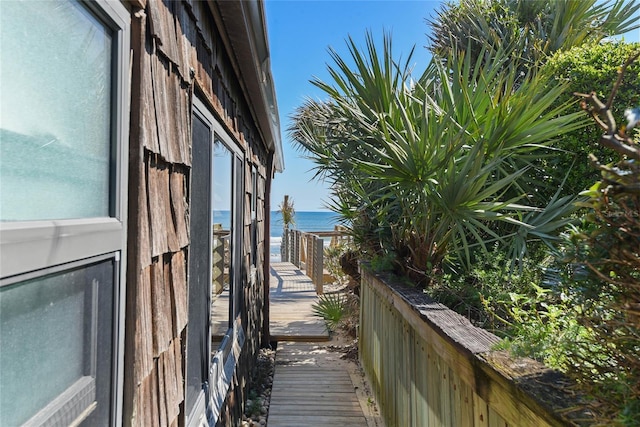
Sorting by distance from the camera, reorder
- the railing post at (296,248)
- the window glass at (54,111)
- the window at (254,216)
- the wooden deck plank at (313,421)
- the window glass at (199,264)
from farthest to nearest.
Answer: the railing post at (296,248) → the window at (254,216) → the wooden deck plank at (313,421) → the window glass at (199,264) → the window glass at (54,111)

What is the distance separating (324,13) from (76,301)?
9263mm

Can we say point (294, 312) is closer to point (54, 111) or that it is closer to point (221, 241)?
point (221, 241)

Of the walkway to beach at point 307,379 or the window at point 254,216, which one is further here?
the window at point 254,216


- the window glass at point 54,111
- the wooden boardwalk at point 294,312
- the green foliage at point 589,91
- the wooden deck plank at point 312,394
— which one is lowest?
the wooden deck plank at point 312,394

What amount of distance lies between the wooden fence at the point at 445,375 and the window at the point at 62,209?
1.07m

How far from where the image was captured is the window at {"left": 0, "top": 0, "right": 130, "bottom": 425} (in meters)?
0.65

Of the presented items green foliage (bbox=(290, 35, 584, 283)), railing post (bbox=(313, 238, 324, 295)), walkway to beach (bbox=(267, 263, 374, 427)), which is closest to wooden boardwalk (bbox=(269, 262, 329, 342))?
walkway to beach (bbox=(267, 263, 374, 427))

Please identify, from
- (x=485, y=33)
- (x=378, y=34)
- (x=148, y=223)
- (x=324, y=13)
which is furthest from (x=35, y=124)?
(x=324, y=13)

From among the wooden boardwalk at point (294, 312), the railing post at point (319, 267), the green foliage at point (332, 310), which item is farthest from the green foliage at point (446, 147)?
the railing post at point (319, 267)

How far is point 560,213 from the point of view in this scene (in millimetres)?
2512

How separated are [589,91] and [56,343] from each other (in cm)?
360

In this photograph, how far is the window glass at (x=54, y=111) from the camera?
65 centimetres

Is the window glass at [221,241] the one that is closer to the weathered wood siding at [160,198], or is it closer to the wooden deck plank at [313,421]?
the weathered wood siding at [160,198]

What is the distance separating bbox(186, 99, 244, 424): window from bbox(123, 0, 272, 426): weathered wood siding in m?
0.24
